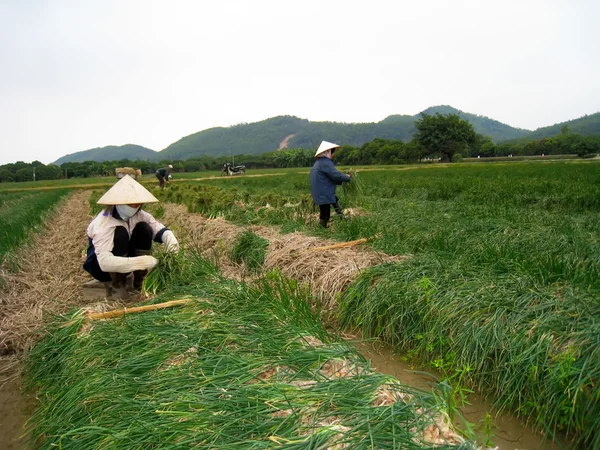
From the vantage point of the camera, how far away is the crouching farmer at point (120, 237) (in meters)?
3.81

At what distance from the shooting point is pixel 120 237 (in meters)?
3.94

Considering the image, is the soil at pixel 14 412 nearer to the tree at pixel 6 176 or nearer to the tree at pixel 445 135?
the tree at pixel 445 135

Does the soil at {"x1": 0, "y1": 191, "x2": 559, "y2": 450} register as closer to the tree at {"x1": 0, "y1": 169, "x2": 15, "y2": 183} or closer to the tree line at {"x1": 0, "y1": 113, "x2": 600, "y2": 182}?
the tree line at {"x1": 0, "y1": 113, "x2": 600, "y2": 182}

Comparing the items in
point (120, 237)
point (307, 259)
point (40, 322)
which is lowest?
point (40, 322)

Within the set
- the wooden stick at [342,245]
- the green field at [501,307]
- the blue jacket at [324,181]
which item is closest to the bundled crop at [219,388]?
the green field at [501,307]

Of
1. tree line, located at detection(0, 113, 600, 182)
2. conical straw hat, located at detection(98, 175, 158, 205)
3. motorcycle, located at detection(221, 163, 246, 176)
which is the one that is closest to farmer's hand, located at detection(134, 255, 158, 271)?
conical straw hat, located at detection(98, 175, 158, 205)

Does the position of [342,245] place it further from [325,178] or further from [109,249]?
[109,249]

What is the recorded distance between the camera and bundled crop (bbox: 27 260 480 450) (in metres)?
1.65

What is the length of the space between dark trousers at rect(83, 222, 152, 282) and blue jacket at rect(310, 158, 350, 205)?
2.83 m

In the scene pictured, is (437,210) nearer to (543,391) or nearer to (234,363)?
(543,391)

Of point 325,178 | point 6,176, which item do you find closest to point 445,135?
point 325,178

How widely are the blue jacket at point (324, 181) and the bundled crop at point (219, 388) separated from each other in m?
3.38

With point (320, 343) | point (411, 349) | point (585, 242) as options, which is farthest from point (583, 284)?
point (320, 343)

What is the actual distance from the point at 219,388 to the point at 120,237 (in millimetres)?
2545
